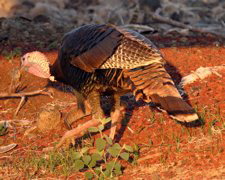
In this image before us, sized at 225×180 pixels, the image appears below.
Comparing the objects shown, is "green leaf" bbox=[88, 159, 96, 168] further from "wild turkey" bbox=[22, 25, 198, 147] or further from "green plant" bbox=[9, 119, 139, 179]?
"wild turkey" bbox=[22, 25, 198, 147]

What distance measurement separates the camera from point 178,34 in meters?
9.21

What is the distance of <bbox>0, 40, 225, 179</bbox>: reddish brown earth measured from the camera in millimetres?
3869

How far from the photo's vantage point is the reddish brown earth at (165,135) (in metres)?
3.87

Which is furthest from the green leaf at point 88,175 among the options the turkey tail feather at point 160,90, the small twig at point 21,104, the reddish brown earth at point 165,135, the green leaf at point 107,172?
the small twig at point 21,104

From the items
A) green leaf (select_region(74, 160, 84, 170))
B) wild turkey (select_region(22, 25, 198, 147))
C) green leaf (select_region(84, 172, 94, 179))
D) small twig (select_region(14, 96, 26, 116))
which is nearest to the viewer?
green leaf (select_region(84, 172, 94, 179))

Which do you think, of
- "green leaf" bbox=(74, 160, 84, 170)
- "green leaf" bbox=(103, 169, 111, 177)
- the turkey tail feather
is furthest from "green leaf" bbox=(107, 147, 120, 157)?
the turkey tail feather

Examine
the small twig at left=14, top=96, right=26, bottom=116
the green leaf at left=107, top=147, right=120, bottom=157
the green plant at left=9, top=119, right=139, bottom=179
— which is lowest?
the small twig at left=14, top=96, right=26, bottom=116

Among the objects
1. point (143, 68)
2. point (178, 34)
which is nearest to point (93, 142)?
point (143, 68)

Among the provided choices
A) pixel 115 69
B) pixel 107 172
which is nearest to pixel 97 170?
pixel 107 172

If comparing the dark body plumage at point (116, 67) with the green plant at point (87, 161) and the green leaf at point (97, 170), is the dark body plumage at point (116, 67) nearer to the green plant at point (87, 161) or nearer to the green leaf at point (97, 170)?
the green plant at point (87, 161)

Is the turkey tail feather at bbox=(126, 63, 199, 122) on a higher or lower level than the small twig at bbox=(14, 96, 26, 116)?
higher

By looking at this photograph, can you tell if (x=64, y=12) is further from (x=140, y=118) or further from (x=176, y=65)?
(x=140, y=118)

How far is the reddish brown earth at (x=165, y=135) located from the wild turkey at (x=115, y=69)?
0.36 meters

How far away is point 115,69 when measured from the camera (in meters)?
4.43
